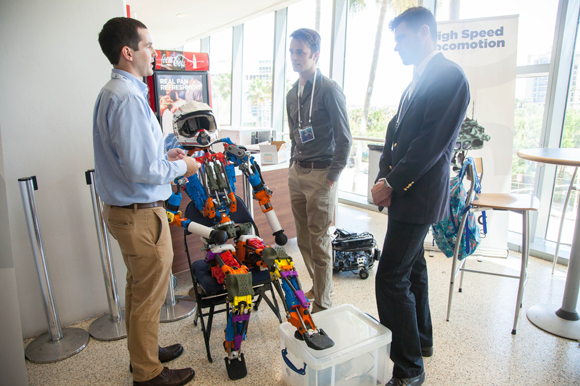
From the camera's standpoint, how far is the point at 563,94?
3084 millimetres

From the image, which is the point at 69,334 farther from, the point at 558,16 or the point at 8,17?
the point at 558,16

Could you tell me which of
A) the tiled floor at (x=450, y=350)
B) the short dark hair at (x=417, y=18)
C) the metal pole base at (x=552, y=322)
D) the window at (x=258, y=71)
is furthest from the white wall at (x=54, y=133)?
the window at (x=258, y=71)

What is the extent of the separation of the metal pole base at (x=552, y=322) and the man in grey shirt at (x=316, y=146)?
4.27ft

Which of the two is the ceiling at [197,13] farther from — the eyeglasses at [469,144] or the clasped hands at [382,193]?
the clasped hands at [382,193]

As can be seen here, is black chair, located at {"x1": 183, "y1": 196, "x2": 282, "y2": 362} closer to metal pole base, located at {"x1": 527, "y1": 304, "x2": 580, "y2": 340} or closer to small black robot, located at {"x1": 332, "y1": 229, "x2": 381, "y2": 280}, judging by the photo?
small black robot, located at {"x1": 332, "y1": 229, "x2": 381, "y2": 280}

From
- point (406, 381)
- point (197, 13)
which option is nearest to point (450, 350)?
point (406, 381)

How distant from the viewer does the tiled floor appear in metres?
1.81

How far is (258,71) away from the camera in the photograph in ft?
26.0

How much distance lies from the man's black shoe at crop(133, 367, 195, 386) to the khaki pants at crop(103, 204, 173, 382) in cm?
3

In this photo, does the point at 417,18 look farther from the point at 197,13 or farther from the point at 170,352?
the point at 197,13

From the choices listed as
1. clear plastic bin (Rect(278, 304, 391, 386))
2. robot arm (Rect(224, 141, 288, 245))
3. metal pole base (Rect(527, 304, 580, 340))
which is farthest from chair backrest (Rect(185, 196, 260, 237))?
metal pole base (Rect(527, 304, 580, 340))

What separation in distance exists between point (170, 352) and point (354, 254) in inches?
62.3

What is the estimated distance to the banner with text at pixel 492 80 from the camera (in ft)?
9.74

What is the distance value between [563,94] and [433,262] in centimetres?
181
